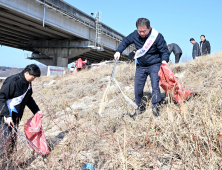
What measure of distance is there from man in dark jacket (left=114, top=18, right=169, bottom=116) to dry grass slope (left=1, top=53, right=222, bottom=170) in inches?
11.9

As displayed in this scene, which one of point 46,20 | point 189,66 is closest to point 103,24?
point 46,20

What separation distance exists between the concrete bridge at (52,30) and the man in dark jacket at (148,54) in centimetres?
1205

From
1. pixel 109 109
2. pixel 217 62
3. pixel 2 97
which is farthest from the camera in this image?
pixel 217 62

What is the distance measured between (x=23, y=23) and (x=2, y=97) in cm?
1540

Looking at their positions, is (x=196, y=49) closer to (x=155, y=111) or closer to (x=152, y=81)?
(x=152, y=81)

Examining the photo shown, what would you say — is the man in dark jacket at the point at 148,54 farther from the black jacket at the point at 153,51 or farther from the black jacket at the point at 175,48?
the black jacket at the point at 175,48

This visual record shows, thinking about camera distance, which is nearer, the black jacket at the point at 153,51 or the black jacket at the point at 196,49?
the black jacket at the point at 153,51

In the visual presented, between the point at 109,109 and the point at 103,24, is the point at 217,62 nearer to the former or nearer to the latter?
the point at 109,109

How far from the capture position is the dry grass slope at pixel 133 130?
1.96 meters

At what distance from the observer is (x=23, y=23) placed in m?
16.2

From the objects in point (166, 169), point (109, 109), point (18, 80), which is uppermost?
point (18, 80)

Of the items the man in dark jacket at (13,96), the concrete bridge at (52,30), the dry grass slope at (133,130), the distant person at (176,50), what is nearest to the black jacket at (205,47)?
the distant person at (176,50)

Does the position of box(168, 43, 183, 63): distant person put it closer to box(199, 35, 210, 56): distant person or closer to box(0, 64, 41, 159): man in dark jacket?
box(199, 35, 210, 56): distant person

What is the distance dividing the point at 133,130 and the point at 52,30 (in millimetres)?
16990
